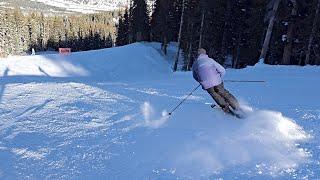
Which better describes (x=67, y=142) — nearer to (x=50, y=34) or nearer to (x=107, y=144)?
Result: (x=107, y=144)

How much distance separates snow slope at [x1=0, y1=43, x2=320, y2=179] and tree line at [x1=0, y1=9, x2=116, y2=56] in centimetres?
9701

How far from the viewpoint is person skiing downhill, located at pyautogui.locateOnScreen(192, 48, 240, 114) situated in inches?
413

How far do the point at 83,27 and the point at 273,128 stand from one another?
13525 cm

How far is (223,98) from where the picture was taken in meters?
10.6

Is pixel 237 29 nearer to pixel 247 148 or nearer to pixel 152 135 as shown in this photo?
pixel 152 135

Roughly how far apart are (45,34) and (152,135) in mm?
127365

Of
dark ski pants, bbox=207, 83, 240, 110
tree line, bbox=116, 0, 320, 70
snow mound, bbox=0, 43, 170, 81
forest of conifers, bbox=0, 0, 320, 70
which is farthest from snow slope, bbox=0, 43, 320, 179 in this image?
snow mound, bbox=0, 43, 170, 81

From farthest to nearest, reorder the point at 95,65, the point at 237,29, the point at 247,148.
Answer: the point at 237,29 < the point at 95,65 < the point at 247,148

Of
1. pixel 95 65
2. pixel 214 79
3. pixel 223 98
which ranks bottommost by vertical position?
pixel 95 65

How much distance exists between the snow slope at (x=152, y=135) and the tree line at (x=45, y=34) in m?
97.0

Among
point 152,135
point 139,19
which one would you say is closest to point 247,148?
point 152,135

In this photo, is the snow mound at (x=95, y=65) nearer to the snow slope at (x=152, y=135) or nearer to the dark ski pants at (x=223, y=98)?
the snow slope at (x=152, y=135)

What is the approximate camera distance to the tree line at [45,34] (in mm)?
107188

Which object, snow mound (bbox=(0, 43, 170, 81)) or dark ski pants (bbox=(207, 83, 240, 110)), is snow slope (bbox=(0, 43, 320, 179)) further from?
snow mound (bbox=(0, 43, 170, 81))
